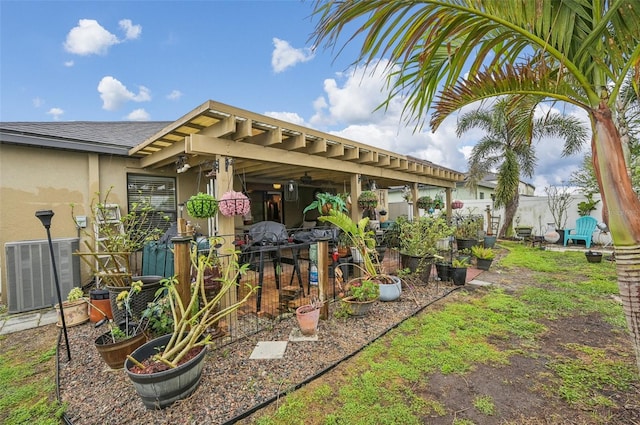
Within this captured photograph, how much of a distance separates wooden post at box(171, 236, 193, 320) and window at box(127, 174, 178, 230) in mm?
3381

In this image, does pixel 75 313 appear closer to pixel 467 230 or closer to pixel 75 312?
pixel 75 312

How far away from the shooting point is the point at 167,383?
203 centimetres

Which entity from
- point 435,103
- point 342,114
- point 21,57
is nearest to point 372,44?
point 435,103

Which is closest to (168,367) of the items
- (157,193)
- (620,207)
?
(620,207)

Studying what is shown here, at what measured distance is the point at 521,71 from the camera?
190 centimetres

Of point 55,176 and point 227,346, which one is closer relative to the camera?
point 227,346

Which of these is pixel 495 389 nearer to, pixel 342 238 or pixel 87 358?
pixel 342 238

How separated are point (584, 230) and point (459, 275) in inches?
341

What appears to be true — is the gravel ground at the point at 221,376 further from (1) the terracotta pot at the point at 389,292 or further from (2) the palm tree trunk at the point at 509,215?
(2) the palm tree trunk at the point at 509,215

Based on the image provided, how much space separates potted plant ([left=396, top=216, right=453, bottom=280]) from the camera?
5.21 m

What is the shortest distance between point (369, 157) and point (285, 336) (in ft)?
13.4

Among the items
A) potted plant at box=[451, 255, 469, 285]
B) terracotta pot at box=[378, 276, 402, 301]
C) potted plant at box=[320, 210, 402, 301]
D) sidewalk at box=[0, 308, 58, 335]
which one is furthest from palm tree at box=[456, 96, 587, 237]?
sidewalk at box=[0, 308, 58, 335]

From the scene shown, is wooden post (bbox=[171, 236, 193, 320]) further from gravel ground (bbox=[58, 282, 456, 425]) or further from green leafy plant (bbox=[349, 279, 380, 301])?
green leafy plant (bbox=[349, 279, 380, 301])

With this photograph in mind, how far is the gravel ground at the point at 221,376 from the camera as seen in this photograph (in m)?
2.04
